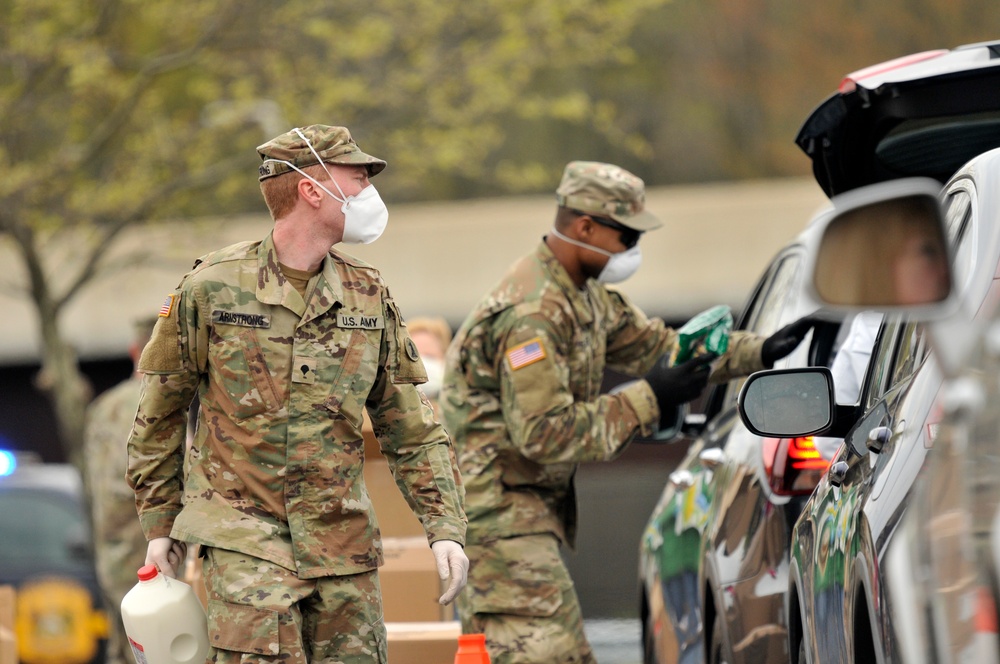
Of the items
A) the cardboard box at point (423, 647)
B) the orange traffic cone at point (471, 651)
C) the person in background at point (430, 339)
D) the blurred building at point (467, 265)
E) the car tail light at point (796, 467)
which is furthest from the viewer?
the blurred building at point (467, 265)

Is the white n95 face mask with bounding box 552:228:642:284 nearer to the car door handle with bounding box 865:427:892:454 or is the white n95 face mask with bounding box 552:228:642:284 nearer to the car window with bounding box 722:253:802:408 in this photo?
the car window with bounding box 722:253:802:408

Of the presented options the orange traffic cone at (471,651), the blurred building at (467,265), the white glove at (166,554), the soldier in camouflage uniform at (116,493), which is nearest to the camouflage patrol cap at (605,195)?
the orange traffic cone at (471,651)

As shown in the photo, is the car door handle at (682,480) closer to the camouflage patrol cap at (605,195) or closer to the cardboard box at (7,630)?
the camouflage patrol cap at (605,195)

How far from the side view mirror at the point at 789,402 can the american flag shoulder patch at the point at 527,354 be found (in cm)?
144

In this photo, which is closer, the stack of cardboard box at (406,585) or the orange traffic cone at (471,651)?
the orange traffic cone at (471,651)

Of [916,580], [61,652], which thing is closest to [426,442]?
[916,580]

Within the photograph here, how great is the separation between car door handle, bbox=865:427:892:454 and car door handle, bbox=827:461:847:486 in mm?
250

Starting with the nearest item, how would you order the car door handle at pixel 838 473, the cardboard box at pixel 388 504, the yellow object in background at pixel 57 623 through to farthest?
1. the car door handle at pixel 838 473
2. the cardboard box at pixel 388 504
3. the yellow object in background at pixel 57 623

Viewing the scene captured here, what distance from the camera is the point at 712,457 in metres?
5.62

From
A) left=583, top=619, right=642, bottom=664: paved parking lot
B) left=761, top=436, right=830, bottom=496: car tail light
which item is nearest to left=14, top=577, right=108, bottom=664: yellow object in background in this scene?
left=583, top=619, right=642, bottom=664: paved parking lot

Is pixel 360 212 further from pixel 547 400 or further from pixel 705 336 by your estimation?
pixel 705 336

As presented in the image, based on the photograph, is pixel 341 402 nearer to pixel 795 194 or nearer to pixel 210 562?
pixel 210 562

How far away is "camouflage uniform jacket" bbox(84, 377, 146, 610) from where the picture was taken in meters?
8.12

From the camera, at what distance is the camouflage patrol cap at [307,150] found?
13.9 ft
